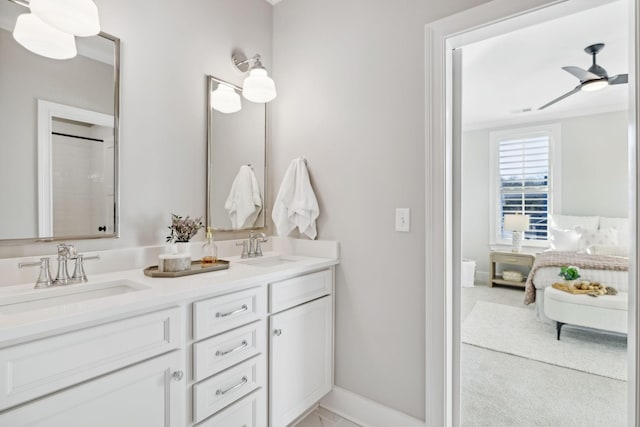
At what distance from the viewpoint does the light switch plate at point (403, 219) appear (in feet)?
5.60

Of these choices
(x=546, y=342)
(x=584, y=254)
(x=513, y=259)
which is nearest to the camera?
(x=546, y=342)

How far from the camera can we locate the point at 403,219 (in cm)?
172

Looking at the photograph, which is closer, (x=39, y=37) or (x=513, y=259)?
(x=39, y=37)

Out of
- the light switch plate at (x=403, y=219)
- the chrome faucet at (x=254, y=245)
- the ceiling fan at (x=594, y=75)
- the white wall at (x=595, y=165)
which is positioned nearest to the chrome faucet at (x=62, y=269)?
the chrome faucet at (x=254, y=245)

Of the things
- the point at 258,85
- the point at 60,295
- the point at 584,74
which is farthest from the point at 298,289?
the point at 584,74

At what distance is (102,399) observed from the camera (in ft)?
3.25

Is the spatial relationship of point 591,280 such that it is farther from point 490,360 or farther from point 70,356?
point 70,356

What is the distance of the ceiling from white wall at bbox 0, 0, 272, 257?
5.73ft

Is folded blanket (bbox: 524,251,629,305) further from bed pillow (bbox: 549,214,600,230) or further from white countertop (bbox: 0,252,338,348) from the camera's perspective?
white countertop (bbox: 0,252,338,348)

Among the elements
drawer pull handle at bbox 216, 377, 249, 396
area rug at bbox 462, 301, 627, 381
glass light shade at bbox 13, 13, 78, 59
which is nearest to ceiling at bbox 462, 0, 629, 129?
area rug at bbox 462, 301, 627, 381

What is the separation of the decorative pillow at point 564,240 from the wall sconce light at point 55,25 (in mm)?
5316

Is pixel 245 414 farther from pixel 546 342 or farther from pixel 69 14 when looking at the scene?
pixel 546 342

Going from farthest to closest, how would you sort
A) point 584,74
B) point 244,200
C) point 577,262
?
point 577,262
point 584,74
point 244,200

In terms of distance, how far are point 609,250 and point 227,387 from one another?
481 cm
